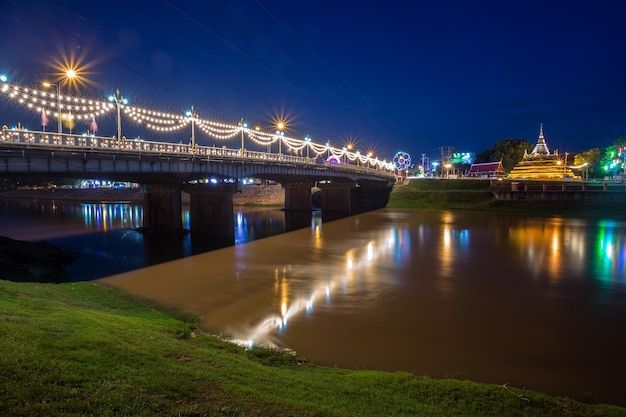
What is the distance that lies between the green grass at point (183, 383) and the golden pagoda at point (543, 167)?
89.4 m

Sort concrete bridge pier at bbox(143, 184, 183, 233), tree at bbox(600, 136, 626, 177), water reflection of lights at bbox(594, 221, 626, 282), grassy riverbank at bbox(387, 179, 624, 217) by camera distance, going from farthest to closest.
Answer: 1. tree at bbox(600, 136, 626, 177)
2. grassy riverbank at bbox(387, 179, 624, 217)
3. concrete bridge pier at bbox(143, 184, 183, 233)
4. water reflection of lights at bbox(594, 221, 626, 282)

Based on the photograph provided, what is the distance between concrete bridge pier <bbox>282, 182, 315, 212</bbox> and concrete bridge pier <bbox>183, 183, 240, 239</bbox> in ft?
105

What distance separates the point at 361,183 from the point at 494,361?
3175 inches

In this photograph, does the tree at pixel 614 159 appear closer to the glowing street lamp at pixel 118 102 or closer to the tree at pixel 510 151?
the tree at pixel 510 151

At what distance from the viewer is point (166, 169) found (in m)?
32.8

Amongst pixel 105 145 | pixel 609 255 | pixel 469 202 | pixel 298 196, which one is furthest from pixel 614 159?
pixel 105 145

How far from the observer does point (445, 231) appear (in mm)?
45094

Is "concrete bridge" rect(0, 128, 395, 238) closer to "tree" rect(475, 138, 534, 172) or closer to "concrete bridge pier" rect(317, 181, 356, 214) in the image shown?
"concrete bridge pier" rect(317, 181, 356, 214)

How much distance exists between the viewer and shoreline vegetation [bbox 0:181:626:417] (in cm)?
622

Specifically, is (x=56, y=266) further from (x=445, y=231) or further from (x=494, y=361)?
(x=445, y=231)

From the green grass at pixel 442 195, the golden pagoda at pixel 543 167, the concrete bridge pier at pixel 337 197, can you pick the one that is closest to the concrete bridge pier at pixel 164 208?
the concrete bridge pier at pixel 337 197

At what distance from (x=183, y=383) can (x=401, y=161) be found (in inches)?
5294

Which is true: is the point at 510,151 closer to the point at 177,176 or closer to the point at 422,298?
the point at 177,176

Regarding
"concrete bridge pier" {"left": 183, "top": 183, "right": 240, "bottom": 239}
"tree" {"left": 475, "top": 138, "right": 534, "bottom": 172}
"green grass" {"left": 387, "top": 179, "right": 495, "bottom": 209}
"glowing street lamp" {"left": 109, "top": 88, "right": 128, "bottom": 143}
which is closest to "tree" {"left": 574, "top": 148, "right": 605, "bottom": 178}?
"tree" {"left": 475, "top": 138, "right": 534, "bottom": 172}
